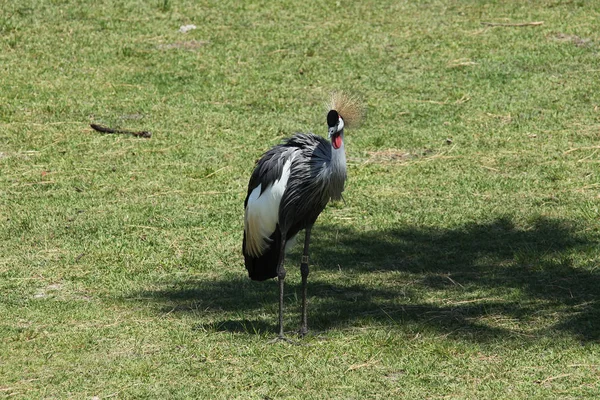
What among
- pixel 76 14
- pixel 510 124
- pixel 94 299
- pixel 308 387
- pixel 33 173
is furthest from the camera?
pixel 76 14

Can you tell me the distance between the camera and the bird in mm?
6676

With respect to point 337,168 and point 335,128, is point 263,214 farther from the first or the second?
point 335,128

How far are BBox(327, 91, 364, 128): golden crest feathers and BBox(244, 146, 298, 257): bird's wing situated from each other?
0.43 m

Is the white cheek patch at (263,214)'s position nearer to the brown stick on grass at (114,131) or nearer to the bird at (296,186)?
the bird at (296,186)

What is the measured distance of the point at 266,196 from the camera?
6.86m

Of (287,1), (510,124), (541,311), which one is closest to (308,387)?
(541,311)

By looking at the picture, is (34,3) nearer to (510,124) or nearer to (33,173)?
(33,173)

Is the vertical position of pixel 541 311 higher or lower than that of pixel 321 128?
lower

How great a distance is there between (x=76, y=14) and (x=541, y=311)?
32.0 feet

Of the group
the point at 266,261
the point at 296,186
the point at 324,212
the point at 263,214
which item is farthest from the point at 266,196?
the point at 324,212

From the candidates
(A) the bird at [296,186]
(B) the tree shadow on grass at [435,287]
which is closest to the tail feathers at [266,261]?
(A) the bird at [296,186]

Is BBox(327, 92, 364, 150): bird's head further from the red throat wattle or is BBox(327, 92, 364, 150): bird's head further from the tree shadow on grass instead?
the tree shadow on grass

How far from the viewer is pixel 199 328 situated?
702cm

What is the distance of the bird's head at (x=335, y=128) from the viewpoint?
21.6 ft
